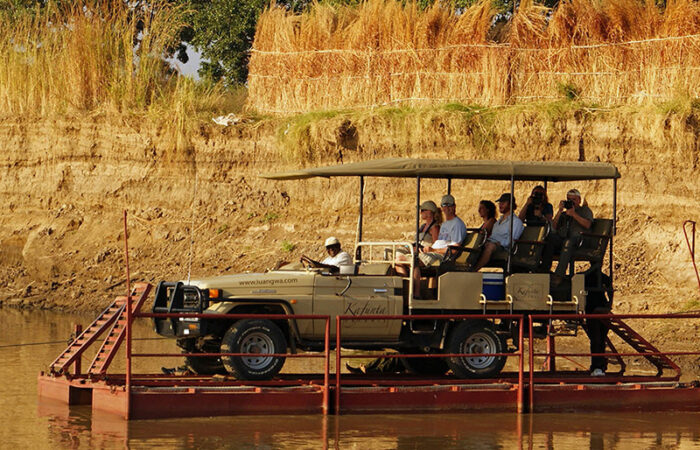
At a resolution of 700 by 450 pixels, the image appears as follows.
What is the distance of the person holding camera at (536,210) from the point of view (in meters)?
16.9

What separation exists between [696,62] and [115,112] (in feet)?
42.3

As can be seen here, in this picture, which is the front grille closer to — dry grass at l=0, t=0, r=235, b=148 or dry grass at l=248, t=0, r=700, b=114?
dry grass at l=248, t=0, r=700, b=114

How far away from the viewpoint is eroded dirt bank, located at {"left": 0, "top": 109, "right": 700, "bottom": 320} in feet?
78.7

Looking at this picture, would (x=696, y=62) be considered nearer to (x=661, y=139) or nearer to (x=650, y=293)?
(x=661, y=139)

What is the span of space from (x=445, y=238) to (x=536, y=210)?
4.28 ft

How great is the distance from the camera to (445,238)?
1650 cm

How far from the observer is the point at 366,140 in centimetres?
2734

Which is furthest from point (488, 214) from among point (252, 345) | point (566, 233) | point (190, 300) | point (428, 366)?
point (190, 300)

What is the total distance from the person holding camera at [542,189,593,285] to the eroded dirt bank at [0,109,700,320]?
5.71 metres

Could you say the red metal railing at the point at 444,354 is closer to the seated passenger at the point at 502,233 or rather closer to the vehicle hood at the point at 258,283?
the vehicle hood at the point at 258,283

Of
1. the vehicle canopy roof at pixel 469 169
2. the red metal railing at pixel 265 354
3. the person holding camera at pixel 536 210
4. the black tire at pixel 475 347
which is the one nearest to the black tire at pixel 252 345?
the red metal railing at pixel 265 354

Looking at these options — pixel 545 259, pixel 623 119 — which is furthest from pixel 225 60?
pixel 545 259

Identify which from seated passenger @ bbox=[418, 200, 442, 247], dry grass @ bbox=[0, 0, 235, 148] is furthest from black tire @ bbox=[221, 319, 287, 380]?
dry grass @ bbox=[0, 0, 235, 148]

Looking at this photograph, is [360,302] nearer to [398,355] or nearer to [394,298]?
[394,298]
